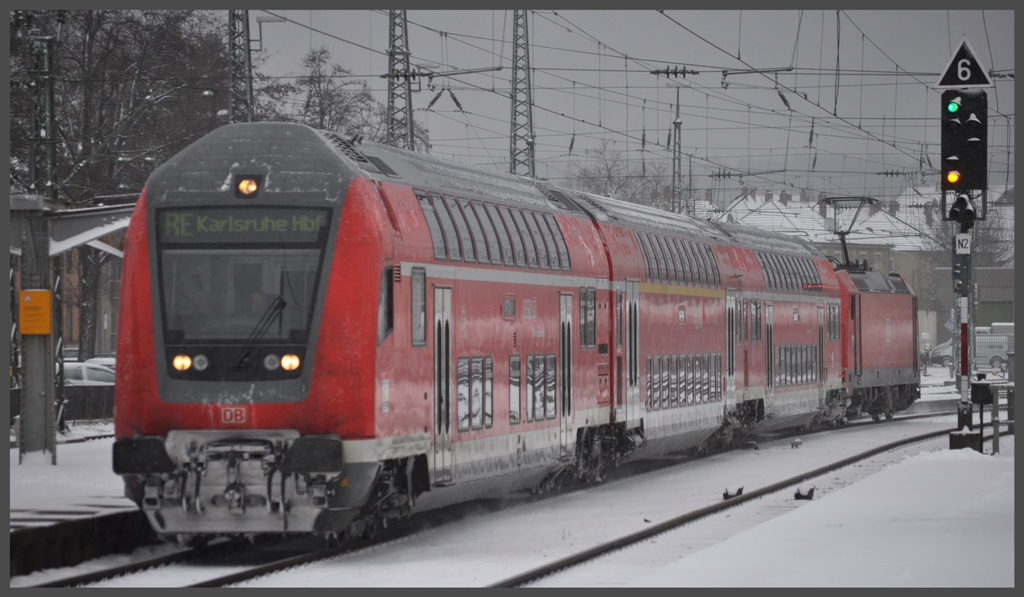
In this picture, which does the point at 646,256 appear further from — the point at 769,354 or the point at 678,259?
the point at 769,354

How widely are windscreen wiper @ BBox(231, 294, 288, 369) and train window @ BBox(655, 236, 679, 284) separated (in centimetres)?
1132

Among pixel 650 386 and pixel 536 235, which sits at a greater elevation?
pixel 536 235

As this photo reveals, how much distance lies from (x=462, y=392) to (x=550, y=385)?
9.32 feet

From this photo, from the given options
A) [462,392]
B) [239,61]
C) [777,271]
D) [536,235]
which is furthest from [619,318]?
[239,61]

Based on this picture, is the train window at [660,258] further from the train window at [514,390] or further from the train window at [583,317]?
the train window at [514,390]

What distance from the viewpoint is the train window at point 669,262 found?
24.3m

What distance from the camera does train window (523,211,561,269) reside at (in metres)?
18.7

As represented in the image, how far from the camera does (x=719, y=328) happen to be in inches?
1065

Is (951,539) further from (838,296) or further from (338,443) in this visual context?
(838,296)

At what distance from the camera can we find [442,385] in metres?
15.4

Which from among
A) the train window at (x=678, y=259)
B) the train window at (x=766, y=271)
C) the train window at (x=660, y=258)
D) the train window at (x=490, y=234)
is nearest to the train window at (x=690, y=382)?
the train window at (x=678, y=259)

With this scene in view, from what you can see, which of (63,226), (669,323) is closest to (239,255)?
(63,226)

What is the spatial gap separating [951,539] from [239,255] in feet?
22.3

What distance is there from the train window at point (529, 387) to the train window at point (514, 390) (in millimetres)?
266
